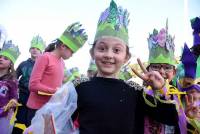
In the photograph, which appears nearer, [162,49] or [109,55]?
[109,55]

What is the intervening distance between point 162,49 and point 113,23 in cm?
92

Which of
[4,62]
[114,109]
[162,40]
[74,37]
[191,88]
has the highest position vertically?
[74,37]

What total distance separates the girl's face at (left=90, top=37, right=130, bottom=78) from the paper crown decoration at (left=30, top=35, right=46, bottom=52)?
4.62 m

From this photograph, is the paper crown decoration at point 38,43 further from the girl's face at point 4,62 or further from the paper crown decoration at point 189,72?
the paper crown decoration at point 189,72

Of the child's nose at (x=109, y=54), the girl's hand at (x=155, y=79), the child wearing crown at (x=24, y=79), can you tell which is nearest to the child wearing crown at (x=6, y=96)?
the child wearing crown at (x=24, y=79)

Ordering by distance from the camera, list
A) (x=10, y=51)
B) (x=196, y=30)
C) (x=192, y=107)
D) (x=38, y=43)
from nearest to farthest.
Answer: (x=192, y=107) < (x=196, y=30) < (x=10, y=51) < (x=38, y=43)

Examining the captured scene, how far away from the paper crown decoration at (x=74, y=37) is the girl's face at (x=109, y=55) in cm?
189

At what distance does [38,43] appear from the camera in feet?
24.4

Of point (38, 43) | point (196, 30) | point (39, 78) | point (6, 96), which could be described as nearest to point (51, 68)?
point (39, 78)

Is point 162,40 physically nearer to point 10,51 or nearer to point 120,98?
point 120,98

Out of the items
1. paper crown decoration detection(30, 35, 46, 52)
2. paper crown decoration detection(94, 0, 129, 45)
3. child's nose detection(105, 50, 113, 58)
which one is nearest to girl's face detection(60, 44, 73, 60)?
paper crown decoration detection(94, 0, 129, 45)

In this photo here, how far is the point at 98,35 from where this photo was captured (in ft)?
9.29

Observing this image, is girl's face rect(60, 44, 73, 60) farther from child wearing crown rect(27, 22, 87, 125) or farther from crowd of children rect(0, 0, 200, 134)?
crowd of children rect(0, 0, 200, 134)

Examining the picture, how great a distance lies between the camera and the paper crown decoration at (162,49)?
3598 mm
